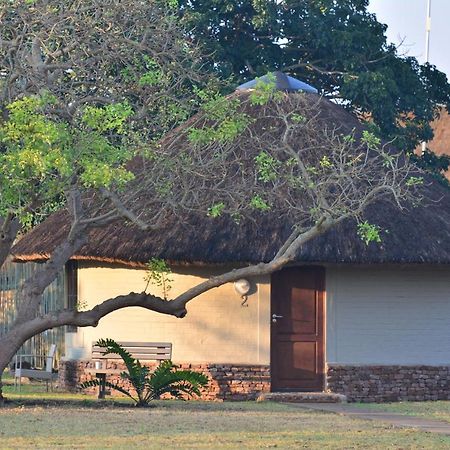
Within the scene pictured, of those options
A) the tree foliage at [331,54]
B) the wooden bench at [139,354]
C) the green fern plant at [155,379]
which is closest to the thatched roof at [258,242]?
the wooden bench at [139,354]

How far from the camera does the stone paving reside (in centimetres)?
1608

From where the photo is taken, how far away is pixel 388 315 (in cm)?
2125

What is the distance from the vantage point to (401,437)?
1474 cm

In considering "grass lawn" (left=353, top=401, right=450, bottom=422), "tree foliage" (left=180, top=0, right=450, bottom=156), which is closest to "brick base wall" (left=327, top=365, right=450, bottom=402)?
"grass lawn" (left=353, top=401, right=450, bottom=422)

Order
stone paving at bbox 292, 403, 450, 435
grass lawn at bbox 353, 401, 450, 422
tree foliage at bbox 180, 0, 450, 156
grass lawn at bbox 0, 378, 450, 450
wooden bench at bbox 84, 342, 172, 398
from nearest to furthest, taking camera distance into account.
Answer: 1. grass lawn at bbox 0, 378, 450, 450
2. stone paving at bbox 292, 403, 450, 435
3. grass lawn at bbox 353, 401, 450, 422
4. wooden bench at bbox 84, 342, 172, 398
5. tree foliage at bbox 180, 0, 450, 156

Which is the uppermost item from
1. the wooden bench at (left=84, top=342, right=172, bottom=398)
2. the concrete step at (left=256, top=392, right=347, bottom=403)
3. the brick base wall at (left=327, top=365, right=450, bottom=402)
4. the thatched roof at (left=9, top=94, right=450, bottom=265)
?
the thatched roof at (left=9, top=94, right=450, bottom=265)

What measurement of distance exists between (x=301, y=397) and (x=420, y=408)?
1.96 meters

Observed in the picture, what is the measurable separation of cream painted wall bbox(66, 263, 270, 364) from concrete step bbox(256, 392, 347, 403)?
0.64m

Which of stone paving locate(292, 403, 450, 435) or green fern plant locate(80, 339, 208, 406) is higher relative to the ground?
green fern plant locate(80, 339, 208, 406)

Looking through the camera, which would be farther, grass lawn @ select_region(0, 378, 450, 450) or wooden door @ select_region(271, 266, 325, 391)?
wooden door @ select_region(271, 266, 325, 391)

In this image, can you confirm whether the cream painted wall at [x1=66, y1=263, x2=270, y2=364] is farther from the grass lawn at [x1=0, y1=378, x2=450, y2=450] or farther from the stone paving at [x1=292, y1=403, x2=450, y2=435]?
the grass lawn at [x1=0, y1=378, x2=450, y2=450]

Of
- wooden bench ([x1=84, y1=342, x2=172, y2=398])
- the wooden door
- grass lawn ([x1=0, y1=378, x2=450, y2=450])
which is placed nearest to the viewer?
grass lawn ([x1=0, y1=378, x2=450, y2=450])

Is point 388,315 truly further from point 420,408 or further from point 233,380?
point 233,380

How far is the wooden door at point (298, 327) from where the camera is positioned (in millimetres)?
20953
